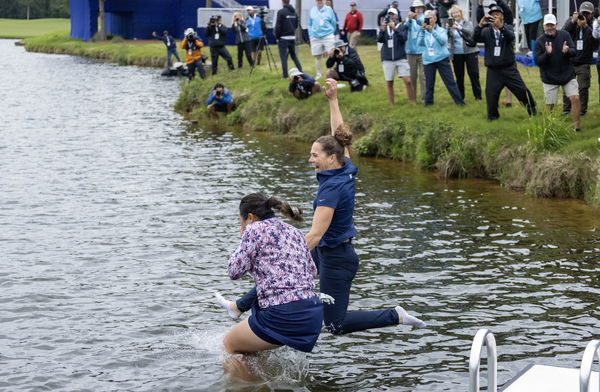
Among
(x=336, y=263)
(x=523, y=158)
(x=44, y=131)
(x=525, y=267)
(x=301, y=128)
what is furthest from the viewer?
(x=44, y=131)

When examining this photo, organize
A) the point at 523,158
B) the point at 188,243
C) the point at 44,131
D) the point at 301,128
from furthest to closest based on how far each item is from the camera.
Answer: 1. the point at 44,131
2. the point at 301,128
3. the point at 523,158
4. the point at 188,243

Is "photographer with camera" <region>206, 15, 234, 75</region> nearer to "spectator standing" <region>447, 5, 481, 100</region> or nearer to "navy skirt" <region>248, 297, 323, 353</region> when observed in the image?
"spectator standing" <region>447, 5, 481, 100</region>

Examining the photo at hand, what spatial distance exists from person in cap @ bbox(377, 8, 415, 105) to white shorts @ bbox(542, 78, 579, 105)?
462 centimetres

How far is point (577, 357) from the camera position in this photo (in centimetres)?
916

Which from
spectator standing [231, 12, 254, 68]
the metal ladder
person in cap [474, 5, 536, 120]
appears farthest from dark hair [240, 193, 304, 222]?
spectator standing [231, 12, 254, 68]

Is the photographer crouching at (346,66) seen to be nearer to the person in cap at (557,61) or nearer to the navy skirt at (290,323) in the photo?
the person in cap at (557,61)

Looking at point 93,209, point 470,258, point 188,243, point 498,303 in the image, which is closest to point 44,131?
point 93,209

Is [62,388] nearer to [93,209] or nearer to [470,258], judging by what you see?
[470,258]

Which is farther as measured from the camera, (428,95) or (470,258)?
(428,95)

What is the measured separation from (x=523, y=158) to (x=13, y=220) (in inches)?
339

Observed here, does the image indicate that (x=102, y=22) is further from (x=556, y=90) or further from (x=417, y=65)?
(x=556, y=90)

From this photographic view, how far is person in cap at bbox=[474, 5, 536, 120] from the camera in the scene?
18.1 meters

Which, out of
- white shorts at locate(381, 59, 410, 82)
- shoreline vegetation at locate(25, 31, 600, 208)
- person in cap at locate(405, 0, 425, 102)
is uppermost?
person in cap at locate(405, 0, 425, 102)

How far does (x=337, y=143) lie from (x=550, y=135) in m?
9.08
